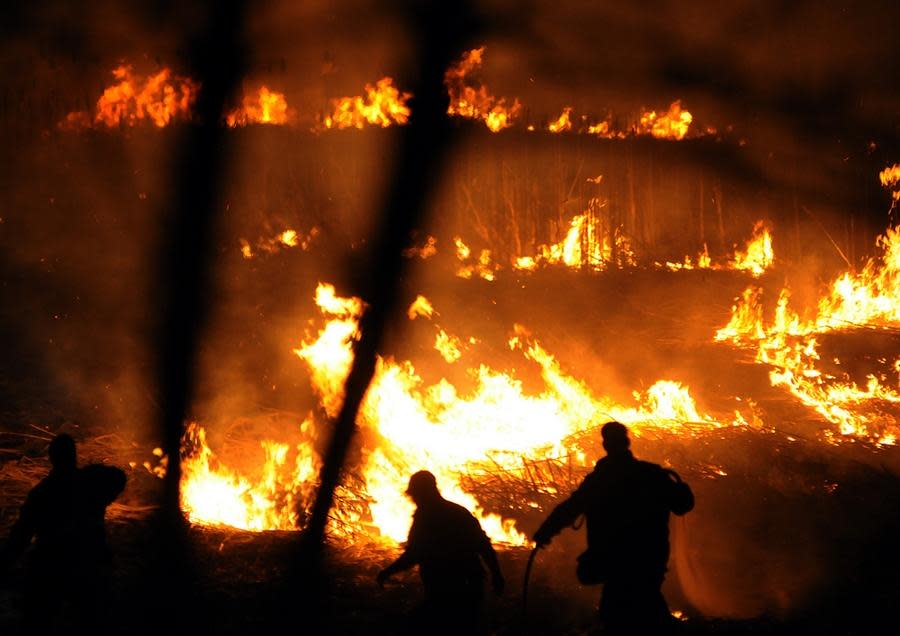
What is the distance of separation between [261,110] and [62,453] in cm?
914

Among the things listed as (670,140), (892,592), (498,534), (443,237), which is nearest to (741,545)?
(892,592)

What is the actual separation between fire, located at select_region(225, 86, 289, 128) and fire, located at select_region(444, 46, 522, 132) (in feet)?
10.4

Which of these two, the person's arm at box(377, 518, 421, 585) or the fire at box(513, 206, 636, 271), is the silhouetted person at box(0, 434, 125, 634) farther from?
the fire at box(513, 206, 636, 271)

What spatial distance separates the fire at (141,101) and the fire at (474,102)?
478cm

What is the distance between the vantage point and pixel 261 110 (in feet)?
39.8

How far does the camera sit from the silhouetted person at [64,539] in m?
4.27

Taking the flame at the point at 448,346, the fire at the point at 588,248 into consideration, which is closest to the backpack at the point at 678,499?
the flame at the point at 448,346

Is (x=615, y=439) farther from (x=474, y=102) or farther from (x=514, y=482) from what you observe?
(x=474, y=102)

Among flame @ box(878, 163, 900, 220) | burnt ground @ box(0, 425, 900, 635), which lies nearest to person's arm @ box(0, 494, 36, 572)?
burnt ground @ box(0, 425, 900, 635)

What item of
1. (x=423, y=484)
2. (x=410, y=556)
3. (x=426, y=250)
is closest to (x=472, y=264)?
(x=426, y=250)

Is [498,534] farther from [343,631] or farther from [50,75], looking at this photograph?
[50,75]

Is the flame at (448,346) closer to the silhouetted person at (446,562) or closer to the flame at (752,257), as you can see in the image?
the silhouetted person at (446,562)

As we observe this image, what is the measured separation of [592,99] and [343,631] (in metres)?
12.5

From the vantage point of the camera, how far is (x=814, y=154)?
16844 mm
